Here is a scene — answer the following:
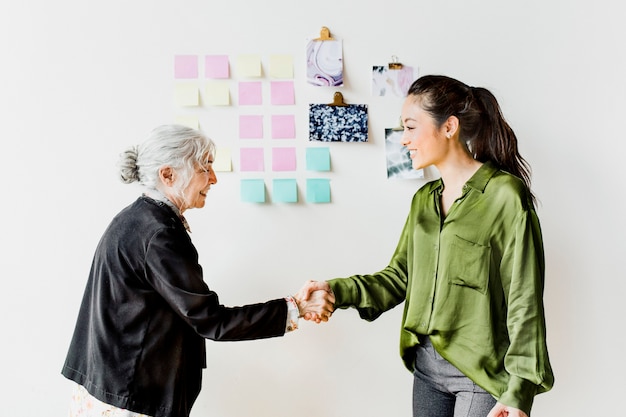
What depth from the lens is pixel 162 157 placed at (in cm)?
187

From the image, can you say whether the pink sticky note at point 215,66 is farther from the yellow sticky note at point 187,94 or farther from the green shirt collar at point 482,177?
the green shirt collar at point 482,177

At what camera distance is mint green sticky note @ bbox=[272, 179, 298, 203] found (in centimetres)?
236

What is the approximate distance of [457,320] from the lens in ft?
5.75

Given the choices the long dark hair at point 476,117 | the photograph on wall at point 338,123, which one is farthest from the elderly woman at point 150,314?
the long dark hair at point 476,117

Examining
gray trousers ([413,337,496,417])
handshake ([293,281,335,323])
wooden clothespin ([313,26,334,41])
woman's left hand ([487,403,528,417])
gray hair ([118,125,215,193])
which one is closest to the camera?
woman's left hand ([487,403,528,417])

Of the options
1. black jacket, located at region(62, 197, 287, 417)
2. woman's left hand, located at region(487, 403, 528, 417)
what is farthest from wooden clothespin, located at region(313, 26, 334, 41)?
woman's left hand, located at region(487, 403, 528, 417)

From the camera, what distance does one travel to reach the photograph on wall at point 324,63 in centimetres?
236

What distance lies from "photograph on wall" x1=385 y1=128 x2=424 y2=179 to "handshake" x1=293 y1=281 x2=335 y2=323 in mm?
592

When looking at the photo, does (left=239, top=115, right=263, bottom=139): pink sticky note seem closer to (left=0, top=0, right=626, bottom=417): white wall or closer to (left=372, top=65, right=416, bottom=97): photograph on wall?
(left=0, top=0, right=626, bottom=417): white wall

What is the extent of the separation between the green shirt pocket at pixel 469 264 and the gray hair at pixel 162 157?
823mm

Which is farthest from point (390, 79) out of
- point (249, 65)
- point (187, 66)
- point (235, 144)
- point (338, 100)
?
point (187, 66)

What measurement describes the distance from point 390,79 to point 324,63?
0.26m

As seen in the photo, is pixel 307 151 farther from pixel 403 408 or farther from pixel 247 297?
pixel 403 408

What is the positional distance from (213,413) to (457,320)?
1.11m
